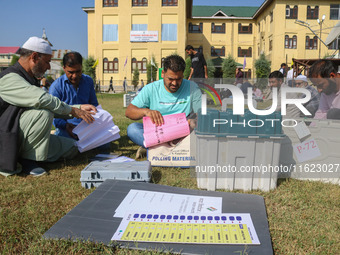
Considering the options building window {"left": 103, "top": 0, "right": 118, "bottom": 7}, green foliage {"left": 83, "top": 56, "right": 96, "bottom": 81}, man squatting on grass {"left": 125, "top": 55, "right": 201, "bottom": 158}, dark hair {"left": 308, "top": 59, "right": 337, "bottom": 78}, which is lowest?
man squatting on grass {"left": 125, "top": 55, "right": 201, "bottom": 158}

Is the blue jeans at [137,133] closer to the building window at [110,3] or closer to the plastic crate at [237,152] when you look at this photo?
the plastic crate at [237,152]

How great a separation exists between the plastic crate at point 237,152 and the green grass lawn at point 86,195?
5.9 inches

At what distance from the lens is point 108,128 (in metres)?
3.26

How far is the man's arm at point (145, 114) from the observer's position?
2.93 metres

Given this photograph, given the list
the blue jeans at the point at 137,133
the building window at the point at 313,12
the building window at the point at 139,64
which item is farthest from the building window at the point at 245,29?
the blue jeans at the point at 137,133

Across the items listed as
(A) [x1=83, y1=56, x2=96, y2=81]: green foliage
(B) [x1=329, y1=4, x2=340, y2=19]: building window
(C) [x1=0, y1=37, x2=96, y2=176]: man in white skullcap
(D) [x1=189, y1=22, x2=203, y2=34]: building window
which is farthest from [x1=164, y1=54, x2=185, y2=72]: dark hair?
(D) [x1=189, y1=22, x2=203, y2=34]: building window

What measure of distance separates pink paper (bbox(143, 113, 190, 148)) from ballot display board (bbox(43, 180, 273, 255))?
923mm

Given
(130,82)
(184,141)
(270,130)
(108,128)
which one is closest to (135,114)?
(108,128)

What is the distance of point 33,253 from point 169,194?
3.12 ft

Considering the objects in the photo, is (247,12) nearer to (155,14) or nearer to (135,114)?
(155,14)

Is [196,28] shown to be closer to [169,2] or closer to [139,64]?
[169,2]

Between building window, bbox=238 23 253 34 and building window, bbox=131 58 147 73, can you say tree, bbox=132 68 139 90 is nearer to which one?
building window, bbox=131 58 147 73

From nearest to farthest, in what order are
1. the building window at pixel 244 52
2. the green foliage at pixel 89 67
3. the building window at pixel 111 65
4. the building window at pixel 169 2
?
the green foliage at pixel 89 67, the building window at pixel 169 2, the building window at pixel 111 65, the building window at pixel 244 52

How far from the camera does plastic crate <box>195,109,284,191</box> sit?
2.18 m
